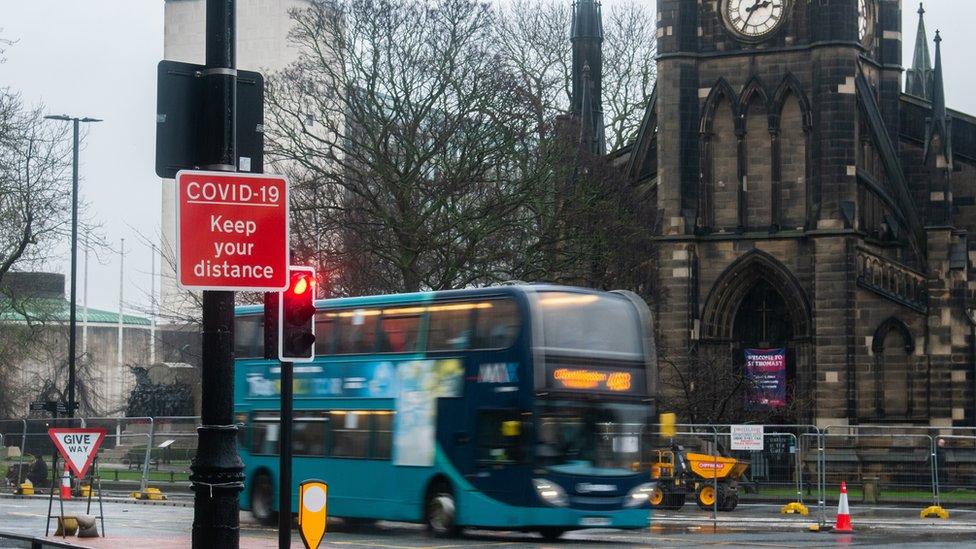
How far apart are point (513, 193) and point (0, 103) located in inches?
469

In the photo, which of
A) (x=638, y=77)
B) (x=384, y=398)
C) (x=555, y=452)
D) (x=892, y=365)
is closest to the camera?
(x=555, y=452)

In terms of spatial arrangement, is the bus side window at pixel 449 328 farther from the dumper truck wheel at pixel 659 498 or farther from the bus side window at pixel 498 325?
the dumper truck wheel at pixel 659 498

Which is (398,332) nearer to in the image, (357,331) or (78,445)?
(357,331)

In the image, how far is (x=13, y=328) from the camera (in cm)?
5166

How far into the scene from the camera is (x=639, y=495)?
22.7 meters

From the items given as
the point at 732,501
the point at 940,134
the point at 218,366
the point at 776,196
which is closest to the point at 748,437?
the point at 732,501

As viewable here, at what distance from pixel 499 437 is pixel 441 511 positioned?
5.03 feet

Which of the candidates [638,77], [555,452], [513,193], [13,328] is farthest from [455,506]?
[638,77]

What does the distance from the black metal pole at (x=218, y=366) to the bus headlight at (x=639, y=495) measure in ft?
Answer: 45.1

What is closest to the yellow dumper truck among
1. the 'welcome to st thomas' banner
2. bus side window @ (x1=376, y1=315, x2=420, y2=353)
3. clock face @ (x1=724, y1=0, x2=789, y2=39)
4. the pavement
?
the pavement

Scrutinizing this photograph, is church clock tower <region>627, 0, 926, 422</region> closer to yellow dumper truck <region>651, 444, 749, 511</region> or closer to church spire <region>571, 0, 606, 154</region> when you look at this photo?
church spire <region>571, 0, 606, 154</region>

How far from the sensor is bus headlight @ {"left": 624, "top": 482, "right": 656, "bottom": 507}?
22594 mm

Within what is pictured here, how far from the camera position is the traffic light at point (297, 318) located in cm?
1189

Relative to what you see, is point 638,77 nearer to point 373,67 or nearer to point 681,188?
point 681,188
